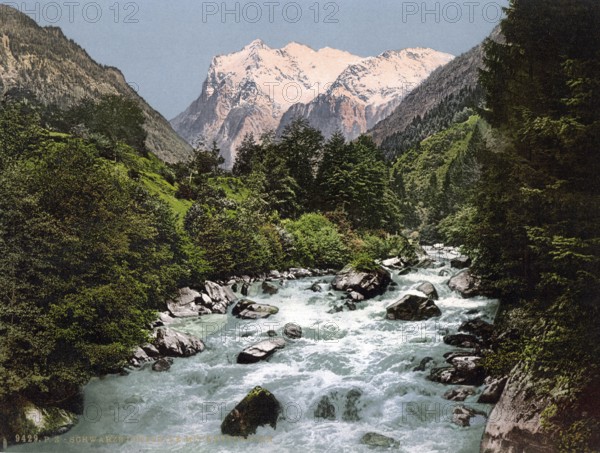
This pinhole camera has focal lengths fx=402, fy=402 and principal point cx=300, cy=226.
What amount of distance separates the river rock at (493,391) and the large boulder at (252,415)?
24.5 ft

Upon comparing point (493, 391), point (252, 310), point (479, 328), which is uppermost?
point (252, 310)

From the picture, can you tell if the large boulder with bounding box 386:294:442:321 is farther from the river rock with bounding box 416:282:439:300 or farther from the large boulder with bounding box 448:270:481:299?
the large boulder with bounding box 448:270:481:299

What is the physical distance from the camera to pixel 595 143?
9625mm

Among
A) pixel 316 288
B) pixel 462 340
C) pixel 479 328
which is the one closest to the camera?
pixel 462 340

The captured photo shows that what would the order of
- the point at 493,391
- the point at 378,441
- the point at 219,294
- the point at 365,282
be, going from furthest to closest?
the point at 365,282, the point at 219,294, the point at 493,391, the point at 378,441

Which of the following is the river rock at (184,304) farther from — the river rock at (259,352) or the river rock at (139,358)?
the river rock at (259,352)

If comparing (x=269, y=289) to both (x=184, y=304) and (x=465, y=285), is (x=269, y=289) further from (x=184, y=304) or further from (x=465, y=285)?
(x=465, y=285)

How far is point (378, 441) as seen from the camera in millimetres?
13133

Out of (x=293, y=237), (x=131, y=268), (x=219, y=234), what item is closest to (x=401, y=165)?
(x=293, y=237)

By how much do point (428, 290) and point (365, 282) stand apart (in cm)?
441

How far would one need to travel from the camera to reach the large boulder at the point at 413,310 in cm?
2344

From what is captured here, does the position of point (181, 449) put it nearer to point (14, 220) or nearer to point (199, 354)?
point (199, 354)

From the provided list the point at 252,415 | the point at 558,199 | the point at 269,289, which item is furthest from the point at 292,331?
the point at 558,199

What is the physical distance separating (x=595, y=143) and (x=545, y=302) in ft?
19.1
